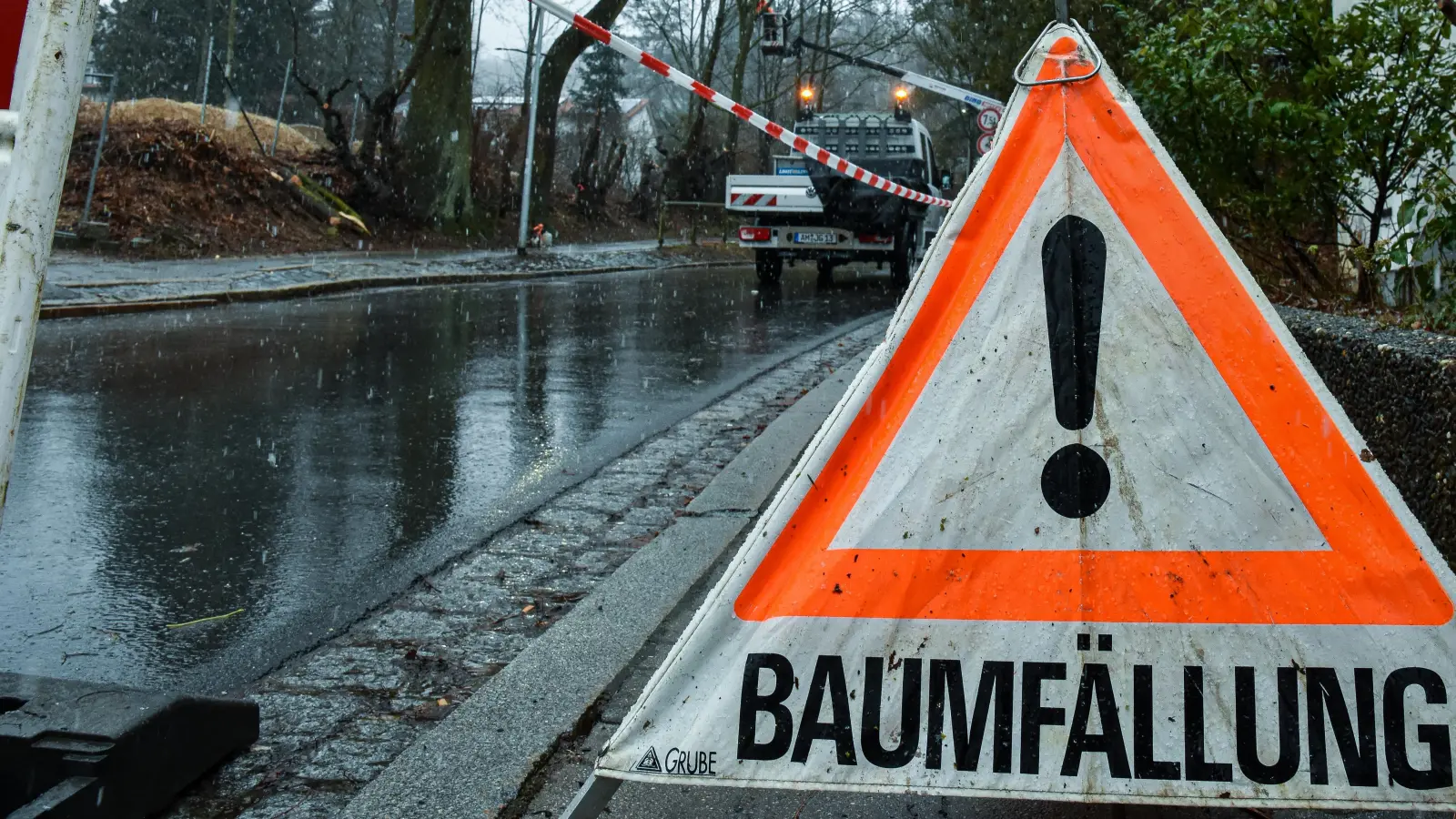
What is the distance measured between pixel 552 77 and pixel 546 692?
27.1m

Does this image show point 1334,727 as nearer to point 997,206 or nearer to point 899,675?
point 899,675

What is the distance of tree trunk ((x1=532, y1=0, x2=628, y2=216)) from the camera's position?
1130 inches

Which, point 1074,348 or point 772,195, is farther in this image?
point 772,195

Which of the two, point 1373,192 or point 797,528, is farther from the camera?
point 1373,192

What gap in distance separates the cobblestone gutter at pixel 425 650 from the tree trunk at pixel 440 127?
2170 cm

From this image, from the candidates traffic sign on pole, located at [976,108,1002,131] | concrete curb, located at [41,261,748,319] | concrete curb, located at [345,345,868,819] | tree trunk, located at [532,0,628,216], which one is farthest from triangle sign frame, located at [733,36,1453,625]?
tree trunk, located at [532,0,628,216]

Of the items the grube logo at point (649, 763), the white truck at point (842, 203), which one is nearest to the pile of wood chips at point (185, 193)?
the white truck at point (842, 203)

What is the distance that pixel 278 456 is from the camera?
696 cm

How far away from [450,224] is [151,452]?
2198cm

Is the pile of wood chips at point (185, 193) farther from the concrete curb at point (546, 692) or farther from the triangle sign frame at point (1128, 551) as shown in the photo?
the triangle sign frame at point (1128, 551)

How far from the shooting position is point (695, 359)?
39.2 feet

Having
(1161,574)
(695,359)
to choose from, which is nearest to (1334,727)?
(1161,574)

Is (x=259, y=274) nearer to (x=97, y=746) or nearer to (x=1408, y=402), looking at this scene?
(x=97, y=746)

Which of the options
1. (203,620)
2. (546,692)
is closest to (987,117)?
(203,620)
